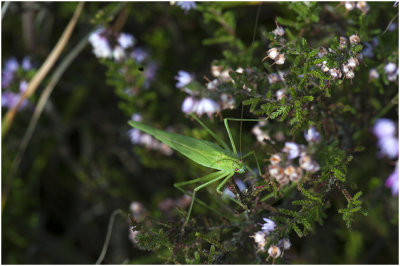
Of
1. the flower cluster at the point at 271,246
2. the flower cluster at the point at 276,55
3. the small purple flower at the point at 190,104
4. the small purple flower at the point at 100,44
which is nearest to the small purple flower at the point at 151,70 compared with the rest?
the small purple flower at the point at 100,44

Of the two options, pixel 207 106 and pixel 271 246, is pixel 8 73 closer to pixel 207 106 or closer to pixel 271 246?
pixel 207 106

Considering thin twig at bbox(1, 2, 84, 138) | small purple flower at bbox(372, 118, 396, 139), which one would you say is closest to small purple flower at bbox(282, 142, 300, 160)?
small purple flower at bbox(372, 118, 396, 139)

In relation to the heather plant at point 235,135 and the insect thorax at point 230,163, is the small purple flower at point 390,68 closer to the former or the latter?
the heather plant at point 235,135

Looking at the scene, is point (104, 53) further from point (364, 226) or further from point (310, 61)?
point (364, 226)

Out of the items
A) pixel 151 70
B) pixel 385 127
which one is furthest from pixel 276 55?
pixel 151 70

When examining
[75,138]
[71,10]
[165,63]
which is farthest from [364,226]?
[71,10]

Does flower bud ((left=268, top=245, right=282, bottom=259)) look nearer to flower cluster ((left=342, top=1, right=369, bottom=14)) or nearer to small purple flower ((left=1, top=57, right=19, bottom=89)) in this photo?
flower cluster ((left=342, top=1, right=369, bottom=14))
